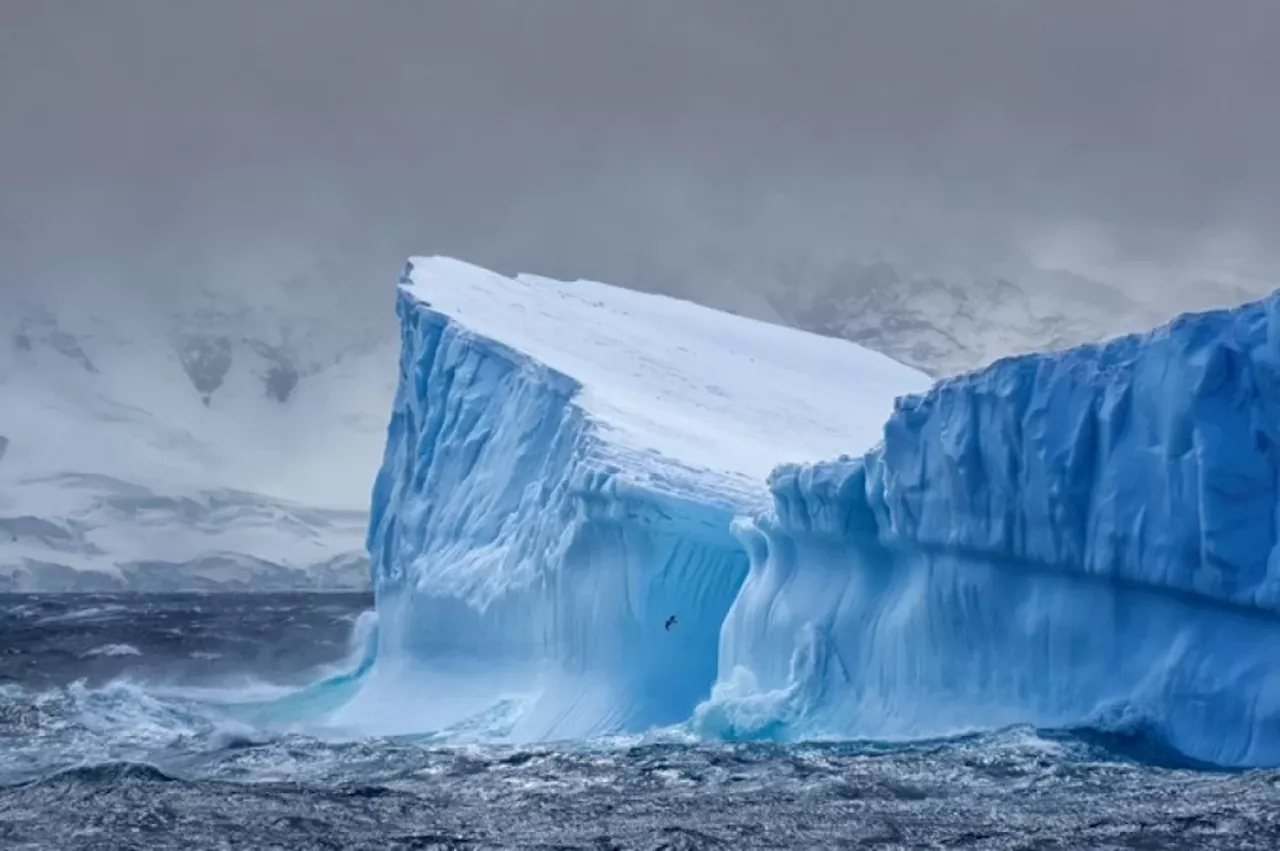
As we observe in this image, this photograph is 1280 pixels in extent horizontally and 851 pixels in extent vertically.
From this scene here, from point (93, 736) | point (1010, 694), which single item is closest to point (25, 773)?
point (93, 736)

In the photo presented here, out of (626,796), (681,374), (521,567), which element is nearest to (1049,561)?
(626,796)

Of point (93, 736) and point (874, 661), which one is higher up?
point (874, 661)

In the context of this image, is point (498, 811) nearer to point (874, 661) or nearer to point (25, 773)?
point (874, 661)

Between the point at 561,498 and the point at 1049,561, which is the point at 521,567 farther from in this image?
the point at 1049,561

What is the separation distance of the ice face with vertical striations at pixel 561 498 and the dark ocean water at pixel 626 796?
6.72ft

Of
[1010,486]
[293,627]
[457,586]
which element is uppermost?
[1010,486]

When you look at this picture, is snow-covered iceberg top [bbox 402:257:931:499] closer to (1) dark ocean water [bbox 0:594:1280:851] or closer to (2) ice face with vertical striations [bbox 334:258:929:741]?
(2) ice face with vertical striations [bbox 334:258:929:741]

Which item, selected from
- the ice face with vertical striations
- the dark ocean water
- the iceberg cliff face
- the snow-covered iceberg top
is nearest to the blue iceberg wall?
the ice face with vertical striations

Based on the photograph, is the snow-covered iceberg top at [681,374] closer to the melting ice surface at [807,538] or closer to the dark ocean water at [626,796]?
the melting ice surface at [807,538]

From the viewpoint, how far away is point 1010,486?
1266 centimetres

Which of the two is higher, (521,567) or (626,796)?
(521,567)

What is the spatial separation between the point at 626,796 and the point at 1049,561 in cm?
380

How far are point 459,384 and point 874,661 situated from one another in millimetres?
8788

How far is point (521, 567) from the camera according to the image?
1847 centimetres
